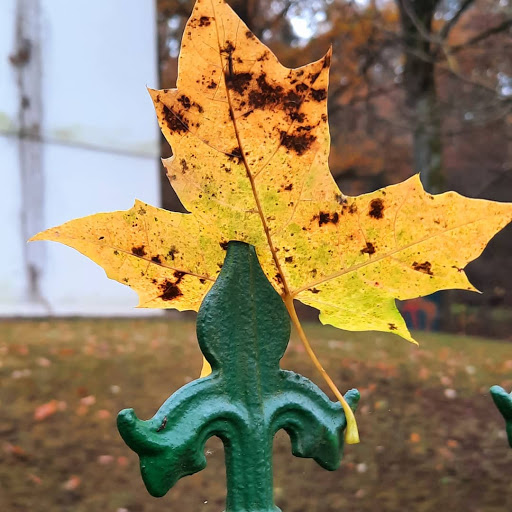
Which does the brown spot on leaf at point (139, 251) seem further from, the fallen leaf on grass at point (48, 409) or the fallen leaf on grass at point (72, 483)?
the fallen leaf on grass at point (48, 409)

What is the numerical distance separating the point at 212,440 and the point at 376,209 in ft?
7.47

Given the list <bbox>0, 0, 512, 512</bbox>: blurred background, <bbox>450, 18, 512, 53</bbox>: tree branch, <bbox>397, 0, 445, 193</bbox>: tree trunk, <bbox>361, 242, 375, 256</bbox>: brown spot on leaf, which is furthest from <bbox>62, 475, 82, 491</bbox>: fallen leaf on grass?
<bbox>397, 0, 445, 193</bbox>: tree trunk

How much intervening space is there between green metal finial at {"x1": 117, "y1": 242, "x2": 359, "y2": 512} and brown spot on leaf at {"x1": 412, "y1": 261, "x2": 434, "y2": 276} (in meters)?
0.11

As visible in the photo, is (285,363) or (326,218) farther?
(285,363)

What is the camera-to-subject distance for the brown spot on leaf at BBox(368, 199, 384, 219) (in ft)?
1.39

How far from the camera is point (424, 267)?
43 cm

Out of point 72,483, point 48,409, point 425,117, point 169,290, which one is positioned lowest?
point 72,483

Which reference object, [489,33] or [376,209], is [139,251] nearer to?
[376,209]

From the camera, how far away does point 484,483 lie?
241cm

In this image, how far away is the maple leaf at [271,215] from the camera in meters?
0.39

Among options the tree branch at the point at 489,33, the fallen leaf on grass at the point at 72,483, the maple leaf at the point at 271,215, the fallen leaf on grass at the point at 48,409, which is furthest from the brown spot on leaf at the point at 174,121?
the tree branch at the point at 489,33

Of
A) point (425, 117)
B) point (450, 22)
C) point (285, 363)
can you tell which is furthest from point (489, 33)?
point (285, 363)

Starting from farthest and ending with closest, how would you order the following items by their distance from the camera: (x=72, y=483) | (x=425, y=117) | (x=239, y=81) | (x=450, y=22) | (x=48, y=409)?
(x=425, y=117) → (x=450, y=22) → (x=48, y=409) → (x=72, y=483) → (x=239, y=81)

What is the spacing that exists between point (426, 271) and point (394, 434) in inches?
98.2
